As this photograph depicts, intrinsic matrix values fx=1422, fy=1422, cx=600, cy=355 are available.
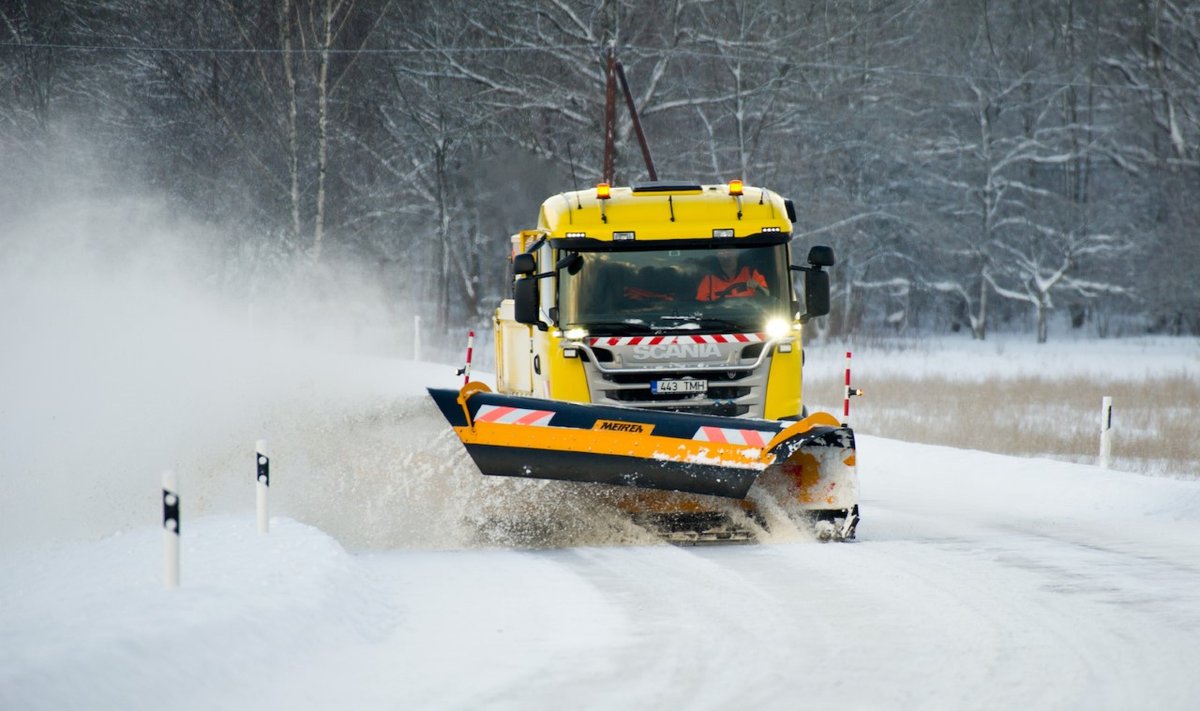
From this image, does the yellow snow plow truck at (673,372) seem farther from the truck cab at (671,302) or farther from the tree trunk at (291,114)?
the tree trunk at (291,114)

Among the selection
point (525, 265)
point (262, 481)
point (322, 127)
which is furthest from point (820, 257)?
point (322, 127)

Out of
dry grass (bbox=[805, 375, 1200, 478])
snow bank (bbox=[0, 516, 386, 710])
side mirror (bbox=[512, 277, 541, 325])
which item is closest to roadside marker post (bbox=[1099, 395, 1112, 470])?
dry grass (bbox=[805, 375, 1200, 478])

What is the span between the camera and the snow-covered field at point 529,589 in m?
5.88

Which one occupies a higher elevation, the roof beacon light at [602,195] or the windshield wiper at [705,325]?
the roof beacon light at [602,195]

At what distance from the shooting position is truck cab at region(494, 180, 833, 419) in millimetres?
11016

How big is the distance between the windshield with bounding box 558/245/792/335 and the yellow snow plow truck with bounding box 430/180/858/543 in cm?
1

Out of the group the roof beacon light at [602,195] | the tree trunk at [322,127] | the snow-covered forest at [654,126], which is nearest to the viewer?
the roof beacon light at [602,195]

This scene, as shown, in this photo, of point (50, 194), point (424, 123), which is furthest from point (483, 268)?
point (50, 194)

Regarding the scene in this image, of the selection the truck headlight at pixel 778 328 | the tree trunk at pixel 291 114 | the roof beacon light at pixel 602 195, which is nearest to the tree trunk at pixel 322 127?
the tree trunk at pixel 291 114

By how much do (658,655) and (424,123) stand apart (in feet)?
130

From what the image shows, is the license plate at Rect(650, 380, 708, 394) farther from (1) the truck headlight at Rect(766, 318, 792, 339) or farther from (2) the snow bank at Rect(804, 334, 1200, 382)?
(2) the snow bank at Rect(804, 334, 1200, 382)

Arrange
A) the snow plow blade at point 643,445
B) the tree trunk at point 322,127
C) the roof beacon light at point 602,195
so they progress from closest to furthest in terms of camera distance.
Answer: the snow plow blade at point 643,445
the roof beacon light at point 602,195
the tree trunk at point 322,127

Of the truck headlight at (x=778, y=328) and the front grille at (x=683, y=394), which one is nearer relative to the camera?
the front grille at (x=683, y=394)

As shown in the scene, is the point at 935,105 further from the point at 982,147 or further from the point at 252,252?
the point at 252,252
